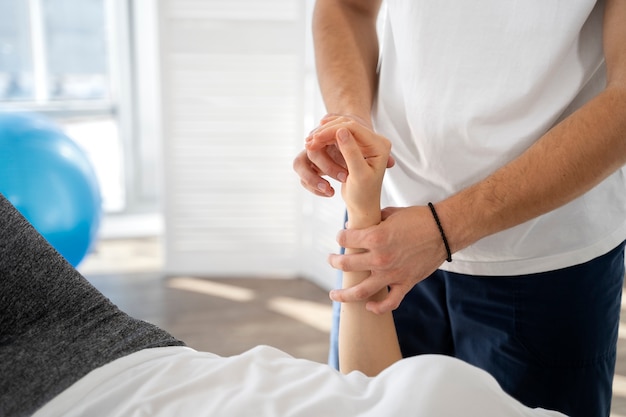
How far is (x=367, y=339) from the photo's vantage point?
1.12 m

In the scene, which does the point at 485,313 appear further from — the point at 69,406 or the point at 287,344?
the point at 287,344

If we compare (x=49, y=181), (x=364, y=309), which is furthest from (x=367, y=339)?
(x=49, y=181)

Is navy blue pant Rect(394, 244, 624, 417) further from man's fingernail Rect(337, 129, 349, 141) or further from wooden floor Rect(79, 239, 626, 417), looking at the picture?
wooden floor Rect(79, 239, 626, 417)

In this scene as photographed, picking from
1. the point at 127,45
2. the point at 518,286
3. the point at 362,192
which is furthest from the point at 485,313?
the point at 127,45

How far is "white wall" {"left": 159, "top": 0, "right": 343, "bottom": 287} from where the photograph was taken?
325 centimetres

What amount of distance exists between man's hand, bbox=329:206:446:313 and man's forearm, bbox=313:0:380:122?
238 millimetres

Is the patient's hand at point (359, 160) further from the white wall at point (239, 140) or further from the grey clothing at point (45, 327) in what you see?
the white wall at point (239, 140)

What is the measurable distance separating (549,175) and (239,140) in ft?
8.25

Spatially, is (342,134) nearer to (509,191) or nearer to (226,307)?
(509,191)

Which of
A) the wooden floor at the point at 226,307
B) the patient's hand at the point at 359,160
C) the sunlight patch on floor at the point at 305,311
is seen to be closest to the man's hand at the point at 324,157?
the patient's hand at the point at 359,160

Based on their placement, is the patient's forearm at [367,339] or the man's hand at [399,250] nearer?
the man's hand at [399,250]

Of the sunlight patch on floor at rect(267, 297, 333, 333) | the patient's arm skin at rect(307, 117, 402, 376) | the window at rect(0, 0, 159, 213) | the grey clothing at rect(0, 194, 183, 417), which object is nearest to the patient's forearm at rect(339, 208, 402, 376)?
the patient's arm skin at rect(307, 117, 402, 376)

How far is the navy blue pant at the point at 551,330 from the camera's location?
109 cm

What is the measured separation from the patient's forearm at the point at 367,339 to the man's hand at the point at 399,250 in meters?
0.09
